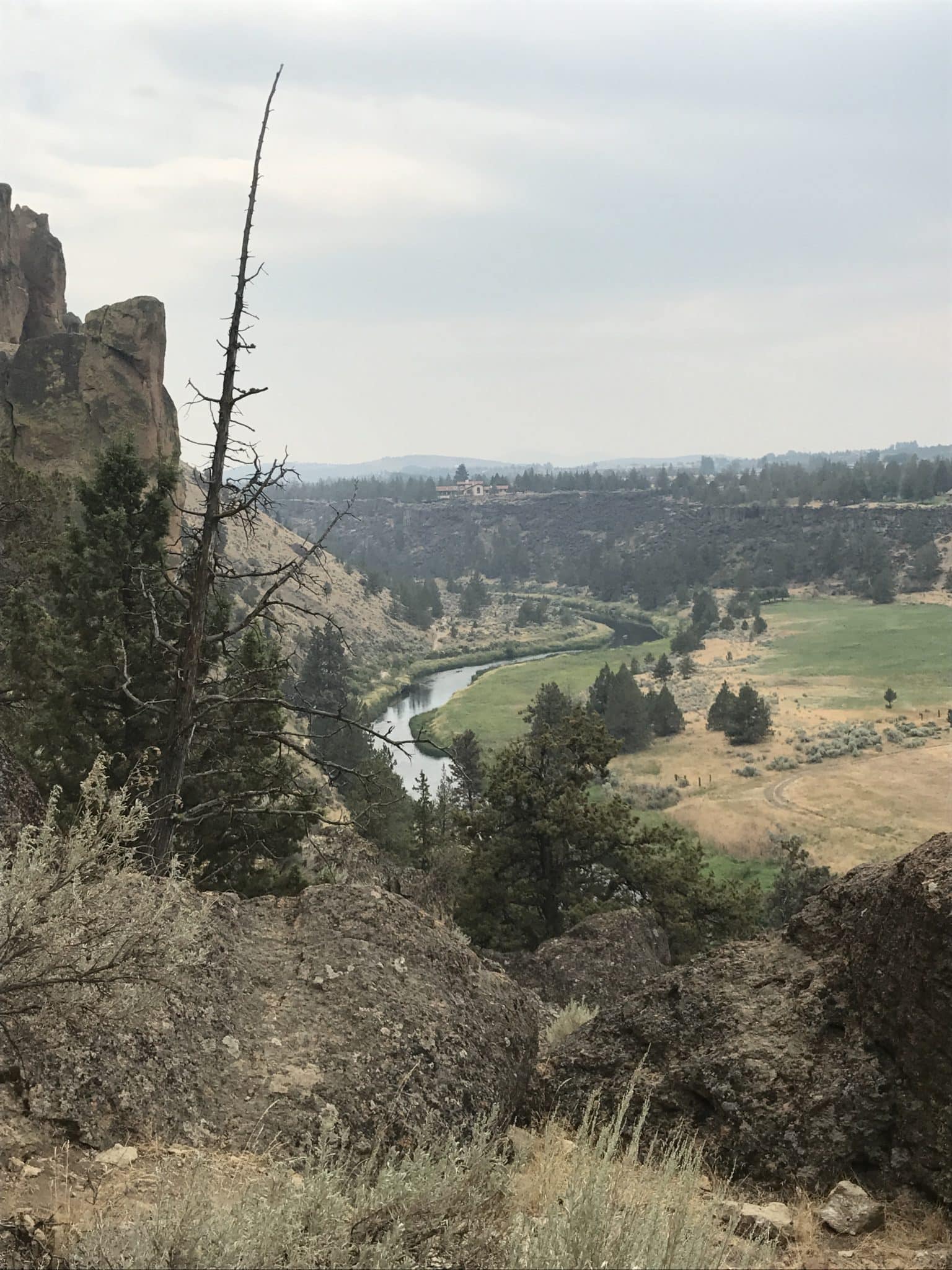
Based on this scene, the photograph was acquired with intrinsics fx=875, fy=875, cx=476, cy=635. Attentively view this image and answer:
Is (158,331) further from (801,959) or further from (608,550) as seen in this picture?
(608,550)

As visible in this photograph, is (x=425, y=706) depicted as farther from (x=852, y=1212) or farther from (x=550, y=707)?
(x=852, y=1212)

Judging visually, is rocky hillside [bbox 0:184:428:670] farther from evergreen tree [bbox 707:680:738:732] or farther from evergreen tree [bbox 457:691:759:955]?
evergreen tree [bbox 707:680:738:732]

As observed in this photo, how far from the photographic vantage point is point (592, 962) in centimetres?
1181

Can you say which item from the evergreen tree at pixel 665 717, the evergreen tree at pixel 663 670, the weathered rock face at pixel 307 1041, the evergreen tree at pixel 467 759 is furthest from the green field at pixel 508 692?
the weathered rock face at pixel 307 1041

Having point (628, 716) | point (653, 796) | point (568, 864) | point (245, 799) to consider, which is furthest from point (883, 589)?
point (245, 799)

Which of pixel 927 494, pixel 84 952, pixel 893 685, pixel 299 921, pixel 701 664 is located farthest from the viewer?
pixel 927 494

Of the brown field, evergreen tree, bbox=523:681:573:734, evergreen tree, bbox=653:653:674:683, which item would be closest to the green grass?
the brown field

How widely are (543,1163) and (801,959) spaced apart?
2331 millimetres

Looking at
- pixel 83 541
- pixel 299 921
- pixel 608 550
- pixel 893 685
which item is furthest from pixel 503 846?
pixel 608 550

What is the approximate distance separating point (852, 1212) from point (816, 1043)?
1185 millimetres

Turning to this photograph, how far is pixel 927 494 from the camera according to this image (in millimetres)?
159750

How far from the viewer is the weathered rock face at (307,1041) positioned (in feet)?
15.3

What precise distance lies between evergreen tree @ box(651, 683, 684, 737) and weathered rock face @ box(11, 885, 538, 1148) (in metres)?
61.1

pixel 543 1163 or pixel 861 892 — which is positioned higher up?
pixel 861 892
